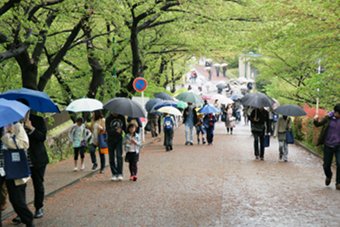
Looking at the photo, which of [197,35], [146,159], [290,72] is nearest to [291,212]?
[146,159]

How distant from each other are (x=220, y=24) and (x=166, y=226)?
1170cm

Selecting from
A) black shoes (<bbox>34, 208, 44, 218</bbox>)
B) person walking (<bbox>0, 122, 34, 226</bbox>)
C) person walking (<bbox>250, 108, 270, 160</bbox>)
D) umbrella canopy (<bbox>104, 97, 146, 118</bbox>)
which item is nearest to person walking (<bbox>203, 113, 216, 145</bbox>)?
person walking (<bbox>250, 108, 270, 160</bbox>)

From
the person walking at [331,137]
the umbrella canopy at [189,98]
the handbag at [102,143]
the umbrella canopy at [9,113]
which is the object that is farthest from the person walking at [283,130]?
the umbrella canopy at [9,113]

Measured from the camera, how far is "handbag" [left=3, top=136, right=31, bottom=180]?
22.0ft

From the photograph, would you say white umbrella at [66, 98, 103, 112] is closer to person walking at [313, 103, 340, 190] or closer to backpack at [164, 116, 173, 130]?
person walking at [313, 103, 340, 190]

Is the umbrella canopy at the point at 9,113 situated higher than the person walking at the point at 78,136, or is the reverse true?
the umbrella canopy at the point at 9,113

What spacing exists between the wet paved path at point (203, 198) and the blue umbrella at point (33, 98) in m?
1.72

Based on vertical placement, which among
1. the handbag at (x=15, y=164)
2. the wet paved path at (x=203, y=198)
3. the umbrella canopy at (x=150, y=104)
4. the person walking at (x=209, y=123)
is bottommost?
the wet paved path at (x=203, y=198)

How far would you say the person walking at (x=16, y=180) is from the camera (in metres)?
6.72

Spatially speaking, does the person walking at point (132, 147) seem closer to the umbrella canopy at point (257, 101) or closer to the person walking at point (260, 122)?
the umbrella canopy at point (257, 101)

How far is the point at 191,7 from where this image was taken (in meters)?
16.8

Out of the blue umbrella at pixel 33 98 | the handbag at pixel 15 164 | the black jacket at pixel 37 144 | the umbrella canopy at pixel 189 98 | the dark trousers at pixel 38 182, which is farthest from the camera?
the umbrella canopy at pixel 189 98

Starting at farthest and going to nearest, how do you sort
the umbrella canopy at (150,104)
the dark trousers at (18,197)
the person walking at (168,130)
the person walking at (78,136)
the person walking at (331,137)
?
the umbrella canopy at (150,104)
the person walking at (168,130)
the person walking at (78,136)
the person walking at (331,137)
the dark trousers at (18,197)

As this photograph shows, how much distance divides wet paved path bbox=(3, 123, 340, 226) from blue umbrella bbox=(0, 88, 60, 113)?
1.72m
